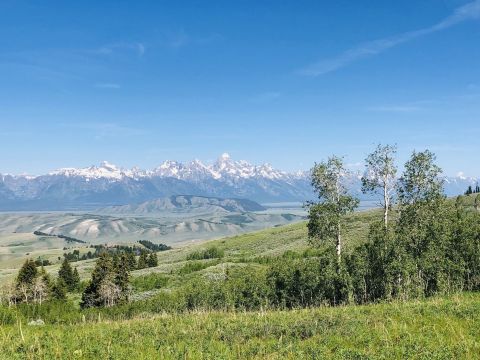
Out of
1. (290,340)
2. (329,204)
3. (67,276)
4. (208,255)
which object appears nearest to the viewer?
(290,340)

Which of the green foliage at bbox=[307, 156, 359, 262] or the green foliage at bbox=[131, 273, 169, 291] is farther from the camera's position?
the green foliage at bbox=[131, 273, 169, 291]

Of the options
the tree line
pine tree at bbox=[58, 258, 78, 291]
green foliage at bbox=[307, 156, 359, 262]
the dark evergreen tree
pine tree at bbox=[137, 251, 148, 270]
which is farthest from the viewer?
pine tree at bbox=[137, 251, 148, 270]

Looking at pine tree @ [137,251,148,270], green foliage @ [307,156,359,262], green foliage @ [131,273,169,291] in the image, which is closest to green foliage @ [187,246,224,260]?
pine tree @ [137,251,148,270]

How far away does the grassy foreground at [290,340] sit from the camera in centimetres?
1233

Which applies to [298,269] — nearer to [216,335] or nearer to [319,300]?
[319,300]

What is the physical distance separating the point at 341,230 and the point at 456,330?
179 ft

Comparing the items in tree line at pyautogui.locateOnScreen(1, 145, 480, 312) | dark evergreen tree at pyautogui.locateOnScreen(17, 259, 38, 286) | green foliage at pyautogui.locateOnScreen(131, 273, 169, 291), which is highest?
tree line at pyautogui.locateOnScreen(1, 145, 480, 312)

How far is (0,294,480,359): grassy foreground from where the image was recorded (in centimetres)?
1233

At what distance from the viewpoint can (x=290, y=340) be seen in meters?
14.6

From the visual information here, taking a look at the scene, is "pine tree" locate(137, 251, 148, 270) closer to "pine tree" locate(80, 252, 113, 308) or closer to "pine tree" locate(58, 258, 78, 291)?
"pine tree" locate(58, 258, 78, 291)

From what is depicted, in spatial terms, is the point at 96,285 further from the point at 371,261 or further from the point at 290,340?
the point at 290,340

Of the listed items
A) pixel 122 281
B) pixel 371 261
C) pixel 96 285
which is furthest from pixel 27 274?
pixel 371 261

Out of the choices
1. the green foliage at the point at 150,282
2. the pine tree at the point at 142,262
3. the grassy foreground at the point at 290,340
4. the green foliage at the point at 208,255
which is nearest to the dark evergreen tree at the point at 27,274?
the green foliage at the point at 150,282

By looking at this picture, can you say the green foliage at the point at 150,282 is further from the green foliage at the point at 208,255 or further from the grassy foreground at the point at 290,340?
the grassy foreground at the point at 290,340
